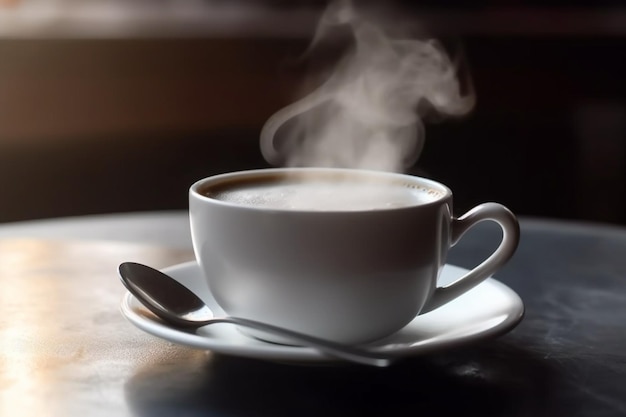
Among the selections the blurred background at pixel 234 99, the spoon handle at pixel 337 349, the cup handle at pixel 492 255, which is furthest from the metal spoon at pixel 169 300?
the blurred background at pixel 234 99

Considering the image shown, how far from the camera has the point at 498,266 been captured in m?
0.66

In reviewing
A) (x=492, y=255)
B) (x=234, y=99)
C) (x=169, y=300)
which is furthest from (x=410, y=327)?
(x=234, y=99)

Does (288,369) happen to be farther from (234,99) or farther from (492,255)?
(234,99)

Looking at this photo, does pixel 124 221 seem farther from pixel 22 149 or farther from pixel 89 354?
pixel 22 149

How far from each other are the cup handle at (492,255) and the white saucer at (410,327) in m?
0.02

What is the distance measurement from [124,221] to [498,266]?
563 mm

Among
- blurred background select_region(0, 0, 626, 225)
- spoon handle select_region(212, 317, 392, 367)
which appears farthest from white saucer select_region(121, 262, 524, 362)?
blurred background select_region(0, 0, 626, 225)

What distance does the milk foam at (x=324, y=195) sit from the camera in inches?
27.0

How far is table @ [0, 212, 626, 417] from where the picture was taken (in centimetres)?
51

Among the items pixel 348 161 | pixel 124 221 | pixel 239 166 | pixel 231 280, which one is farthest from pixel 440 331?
pixel 239 166

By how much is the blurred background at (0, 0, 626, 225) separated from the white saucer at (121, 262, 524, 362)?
45.7 inches

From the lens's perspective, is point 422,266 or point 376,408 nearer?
point 376,408

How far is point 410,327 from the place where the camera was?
67cm

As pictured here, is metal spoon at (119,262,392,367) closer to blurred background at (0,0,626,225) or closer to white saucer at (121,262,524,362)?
white saucer at (121,262,524,362)
